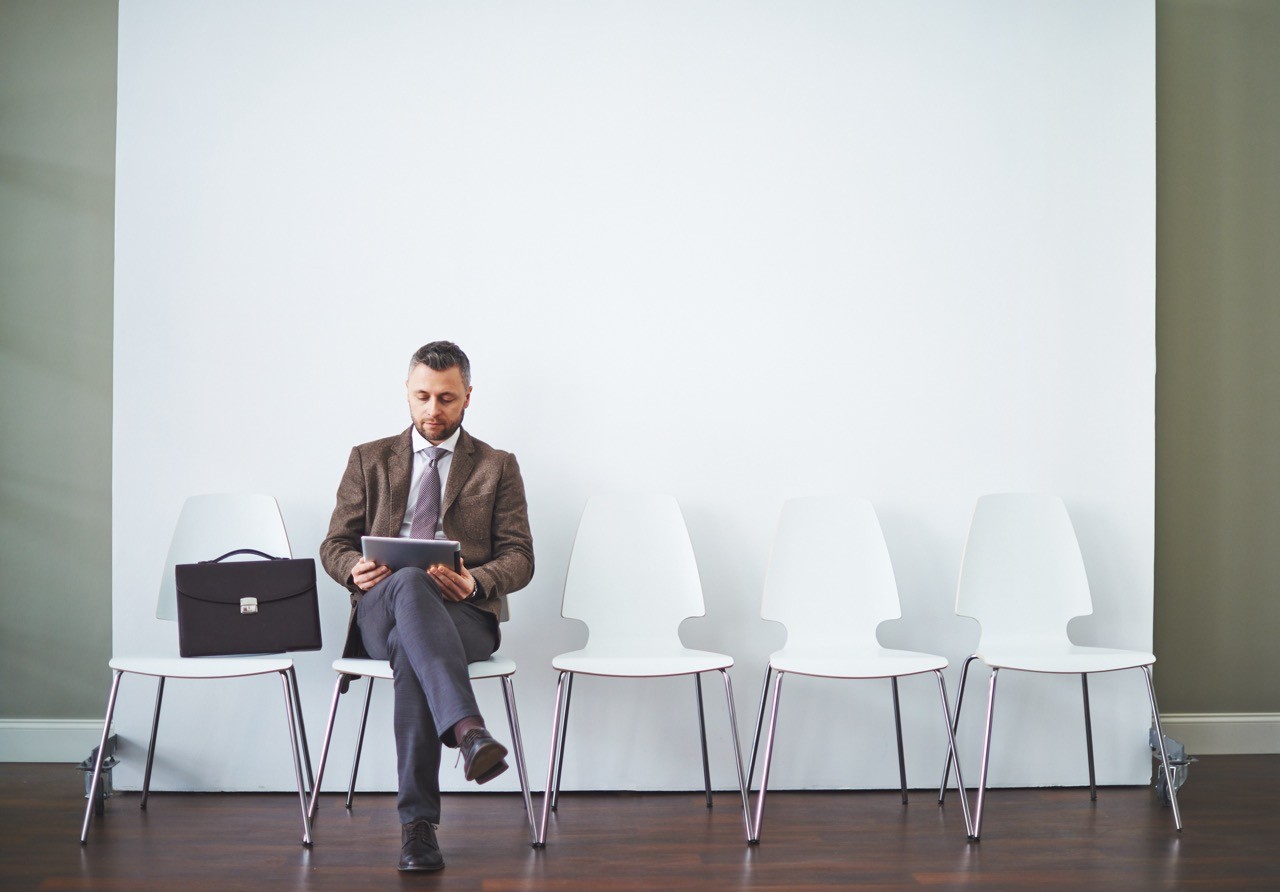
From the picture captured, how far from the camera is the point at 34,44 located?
10.5 ft

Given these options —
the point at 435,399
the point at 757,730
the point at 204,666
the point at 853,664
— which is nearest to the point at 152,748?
the point at 204,666

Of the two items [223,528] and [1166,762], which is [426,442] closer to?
[223,528]

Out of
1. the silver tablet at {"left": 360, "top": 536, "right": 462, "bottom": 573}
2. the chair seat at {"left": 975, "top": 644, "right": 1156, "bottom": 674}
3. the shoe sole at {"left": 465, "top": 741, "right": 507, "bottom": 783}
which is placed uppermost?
the silver tablet at {"left": 360, "top": 536, "right": 462, "bottom": 573}

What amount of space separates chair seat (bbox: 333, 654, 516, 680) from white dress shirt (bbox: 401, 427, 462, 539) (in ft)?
1.26

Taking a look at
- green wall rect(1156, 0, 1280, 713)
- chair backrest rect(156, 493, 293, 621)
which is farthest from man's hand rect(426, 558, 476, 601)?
green wall rect(1156, 0, 1280, 713)

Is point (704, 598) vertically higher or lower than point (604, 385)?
lower

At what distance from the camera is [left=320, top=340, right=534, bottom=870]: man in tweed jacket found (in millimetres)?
2189

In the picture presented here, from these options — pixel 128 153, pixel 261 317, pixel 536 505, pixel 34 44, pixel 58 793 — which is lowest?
pixel 58 793

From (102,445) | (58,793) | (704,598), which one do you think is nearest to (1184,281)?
(704,598)

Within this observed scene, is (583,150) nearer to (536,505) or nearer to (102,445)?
(536,505)

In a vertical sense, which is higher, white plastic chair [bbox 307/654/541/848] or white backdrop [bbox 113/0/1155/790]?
white backdrop [bbox 113/0/1155/790]

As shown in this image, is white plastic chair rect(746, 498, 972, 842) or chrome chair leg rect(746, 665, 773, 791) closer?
chrome chair leg rect(746, 665, 773, 791)

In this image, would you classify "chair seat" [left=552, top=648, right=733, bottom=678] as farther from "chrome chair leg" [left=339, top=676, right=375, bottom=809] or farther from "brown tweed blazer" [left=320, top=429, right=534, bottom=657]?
"chrome chair leg" [left=339, top=676, right=375, bottom=809]

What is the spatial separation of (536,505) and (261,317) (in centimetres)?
101
